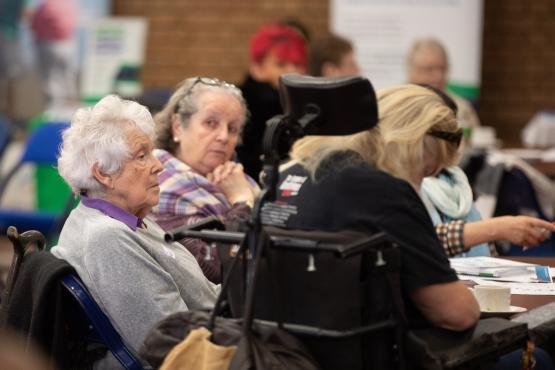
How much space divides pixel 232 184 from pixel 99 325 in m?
1.25

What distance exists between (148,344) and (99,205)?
26.1 inches

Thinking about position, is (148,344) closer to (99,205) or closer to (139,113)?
(99,205)

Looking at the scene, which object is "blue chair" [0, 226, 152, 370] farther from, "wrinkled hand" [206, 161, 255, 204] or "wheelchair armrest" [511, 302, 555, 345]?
"wrinkled hand" [206, 161, 255, 204]

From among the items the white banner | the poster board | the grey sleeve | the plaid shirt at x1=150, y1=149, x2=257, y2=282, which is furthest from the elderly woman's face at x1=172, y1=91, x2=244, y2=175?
the poster board

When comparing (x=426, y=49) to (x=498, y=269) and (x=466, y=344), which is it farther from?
(x=466, y=344)

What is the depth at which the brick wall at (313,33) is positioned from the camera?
950 centimetres

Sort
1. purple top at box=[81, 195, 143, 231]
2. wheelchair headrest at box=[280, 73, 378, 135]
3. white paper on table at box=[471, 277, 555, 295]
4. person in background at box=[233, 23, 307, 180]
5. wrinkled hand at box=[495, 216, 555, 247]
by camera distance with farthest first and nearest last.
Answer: person in background at box=[233, 23, 307, 180] → wrinkled hand at box=[495, 216, 555, 247] → white paper on table at box=[471, 277, 555, 295] → purple top at box=[81, 195, 143, 231] → wheelchair headrest at box=[280, 73, 378, 135]

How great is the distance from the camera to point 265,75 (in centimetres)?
589

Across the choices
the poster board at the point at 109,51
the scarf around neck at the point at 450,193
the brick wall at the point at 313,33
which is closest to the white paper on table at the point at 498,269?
the scarf around neck at the point at 450,193

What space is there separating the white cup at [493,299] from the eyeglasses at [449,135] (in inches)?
13.9

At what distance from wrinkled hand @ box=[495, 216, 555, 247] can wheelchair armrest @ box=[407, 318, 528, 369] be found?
0.82m

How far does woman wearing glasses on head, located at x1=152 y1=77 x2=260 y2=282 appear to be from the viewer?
344cm

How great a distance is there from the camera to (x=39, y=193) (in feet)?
23.1

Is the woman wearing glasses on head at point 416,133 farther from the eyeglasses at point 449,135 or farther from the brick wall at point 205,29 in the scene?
the brick wall at point 205,29
